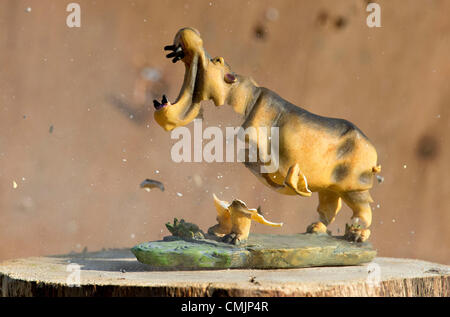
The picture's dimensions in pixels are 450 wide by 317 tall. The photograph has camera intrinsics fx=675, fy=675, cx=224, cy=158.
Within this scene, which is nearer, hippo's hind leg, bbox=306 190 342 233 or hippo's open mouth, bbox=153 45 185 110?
hippo's open mouth, bbox=153 45 185 110

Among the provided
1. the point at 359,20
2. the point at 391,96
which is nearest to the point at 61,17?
the point at 359,20

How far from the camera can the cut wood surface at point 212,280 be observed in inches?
44.3

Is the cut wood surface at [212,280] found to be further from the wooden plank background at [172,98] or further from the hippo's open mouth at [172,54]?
the wooden plank background at [172,98]

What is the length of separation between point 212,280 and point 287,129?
423 millimetres

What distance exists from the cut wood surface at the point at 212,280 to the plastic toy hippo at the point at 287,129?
0.18 m

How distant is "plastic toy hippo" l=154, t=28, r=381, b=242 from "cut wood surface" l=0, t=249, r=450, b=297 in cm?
18

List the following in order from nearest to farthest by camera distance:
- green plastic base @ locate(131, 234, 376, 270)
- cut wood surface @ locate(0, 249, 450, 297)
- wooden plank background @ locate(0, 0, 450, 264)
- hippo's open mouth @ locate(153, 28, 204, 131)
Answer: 1. cut wood surface @ locate(0, 249, 450, 297)
2. green plastic base @ locate(131, 234, 376, 270)
3. hippo's open mouth @ locate(153, 28, 204, 131)
4. wooden plank background @ locate(0, 0, 450, 264)

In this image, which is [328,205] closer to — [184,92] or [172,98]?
[184,92]

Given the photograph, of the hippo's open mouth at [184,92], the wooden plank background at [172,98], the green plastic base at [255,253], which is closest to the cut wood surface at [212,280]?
the green plastic base at [255,253]

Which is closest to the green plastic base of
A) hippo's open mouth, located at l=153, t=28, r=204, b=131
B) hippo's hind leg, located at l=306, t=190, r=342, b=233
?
hippo's hind leg, located at l=306, t=190, r=342, b=233

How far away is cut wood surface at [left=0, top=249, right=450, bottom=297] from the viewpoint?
1124 millimetres

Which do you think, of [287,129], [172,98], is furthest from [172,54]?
[172,98]

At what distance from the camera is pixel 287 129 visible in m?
1.46

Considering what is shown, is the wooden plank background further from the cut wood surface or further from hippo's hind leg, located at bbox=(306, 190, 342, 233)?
the cut wood surface
